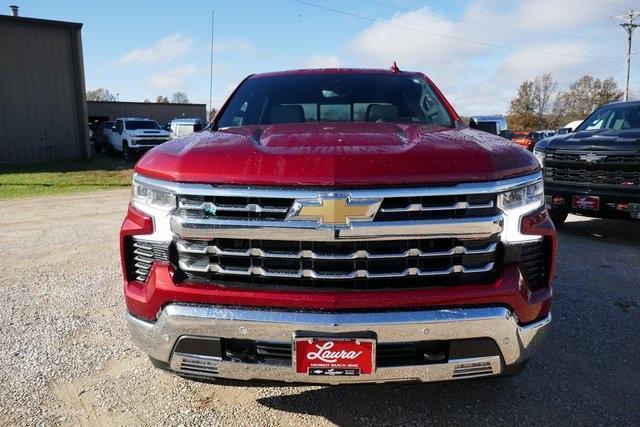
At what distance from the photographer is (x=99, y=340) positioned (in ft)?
11.3

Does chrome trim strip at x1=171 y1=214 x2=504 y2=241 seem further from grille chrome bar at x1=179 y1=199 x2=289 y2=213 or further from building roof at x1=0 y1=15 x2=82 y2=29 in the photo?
building roof at x1=0 y1=15 x2=82 y2=29

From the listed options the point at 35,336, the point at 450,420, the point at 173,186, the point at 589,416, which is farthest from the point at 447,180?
the point at 35,336

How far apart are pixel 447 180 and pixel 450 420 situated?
1279mm

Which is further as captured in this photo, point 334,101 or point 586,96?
point 586,96

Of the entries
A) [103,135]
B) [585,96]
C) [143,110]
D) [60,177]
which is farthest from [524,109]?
[60,177]

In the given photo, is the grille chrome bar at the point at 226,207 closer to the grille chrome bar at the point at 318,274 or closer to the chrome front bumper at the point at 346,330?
the grille chrome bar at the point at 318,274

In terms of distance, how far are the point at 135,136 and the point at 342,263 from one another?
66.1 feet

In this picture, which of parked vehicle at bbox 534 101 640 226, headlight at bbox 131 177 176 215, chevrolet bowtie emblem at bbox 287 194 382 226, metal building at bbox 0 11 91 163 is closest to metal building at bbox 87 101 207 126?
metal building at bbox 0 11 91 163

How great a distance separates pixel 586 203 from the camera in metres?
6.07

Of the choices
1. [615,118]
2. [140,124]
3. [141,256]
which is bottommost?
[140,124]

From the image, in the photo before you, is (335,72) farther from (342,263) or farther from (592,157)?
(592,157)

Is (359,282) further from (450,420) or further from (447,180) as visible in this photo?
(450,420)

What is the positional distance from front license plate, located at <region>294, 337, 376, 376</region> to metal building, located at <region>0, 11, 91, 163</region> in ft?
69.1

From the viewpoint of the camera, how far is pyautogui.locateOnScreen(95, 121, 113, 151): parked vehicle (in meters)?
25.0
